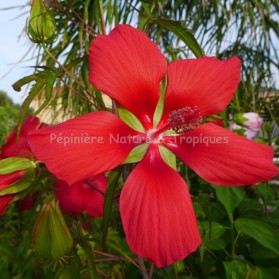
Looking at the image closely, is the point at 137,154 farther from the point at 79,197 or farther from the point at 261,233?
the point at 261,233

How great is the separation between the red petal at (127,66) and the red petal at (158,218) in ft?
0.30

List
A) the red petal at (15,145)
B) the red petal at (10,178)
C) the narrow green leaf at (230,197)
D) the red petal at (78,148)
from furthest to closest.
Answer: the narrow green leaf at (230,197), the red petal at (15,145), the red petal at (10,178), the red petal at (78,148)

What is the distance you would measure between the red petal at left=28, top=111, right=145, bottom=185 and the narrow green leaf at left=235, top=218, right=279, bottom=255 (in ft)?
1.32

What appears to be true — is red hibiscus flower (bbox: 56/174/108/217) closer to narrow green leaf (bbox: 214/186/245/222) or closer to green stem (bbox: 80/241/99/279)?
green stem (bbox: 80/241/99/279)

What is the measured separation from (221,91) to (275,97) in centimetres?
258

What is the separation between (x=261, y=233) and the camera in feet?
2.24

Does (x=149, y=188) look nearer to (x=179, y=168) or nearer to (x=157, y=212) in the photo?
(x=157, y=212)

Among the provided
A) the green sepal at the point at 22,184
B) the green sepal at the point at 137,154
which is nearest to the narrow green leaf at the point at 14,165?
the green sepal at the point at 22,184

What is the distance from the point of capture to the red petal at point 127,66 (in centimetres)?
38

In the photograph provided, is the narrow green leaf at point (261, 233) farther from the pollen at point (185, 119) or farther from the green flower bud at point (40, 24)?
the green flower bud at point (40, 24)

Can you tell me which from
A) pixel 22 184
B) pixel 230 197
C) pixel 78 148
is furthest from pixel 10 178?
pixel 230 197

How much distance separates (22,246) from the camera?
955 millimetres

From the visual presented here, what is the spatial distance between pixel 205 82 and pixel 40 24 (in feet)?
0.73

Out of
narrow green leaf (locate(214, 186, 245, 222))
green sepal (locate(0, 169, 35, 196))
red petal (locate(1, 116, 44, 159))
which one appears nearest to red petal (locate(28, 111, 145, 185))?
green sepal (locate(0, 169, 35, 196))
